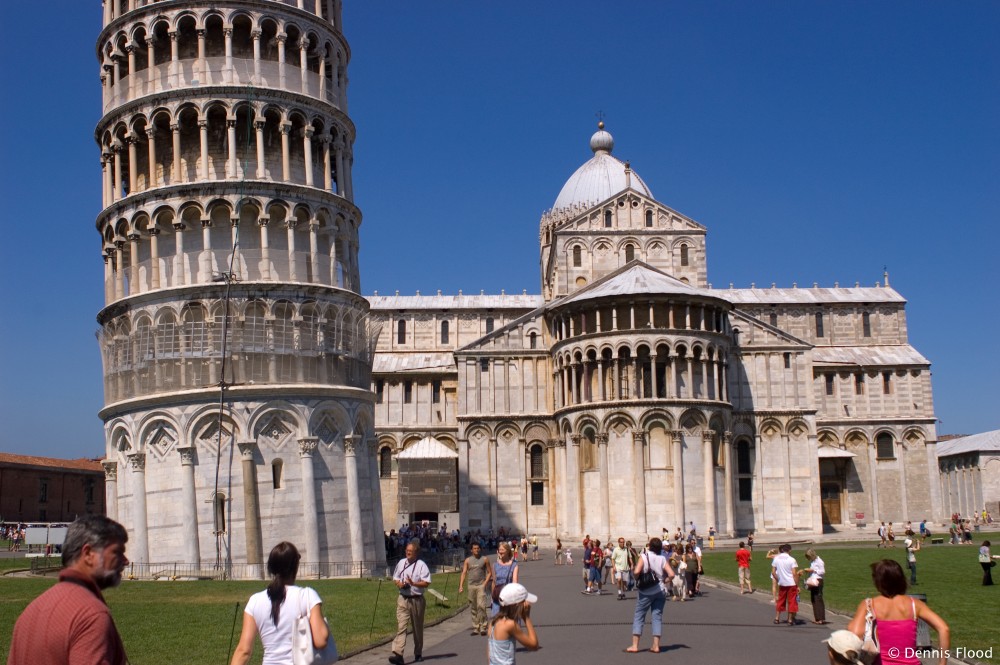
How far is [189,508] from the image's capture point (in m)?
38.3

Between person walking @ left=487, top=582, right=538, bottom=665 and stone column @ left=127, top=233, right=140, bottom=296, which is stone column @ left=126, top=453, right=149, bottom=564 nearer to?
stone column @ left=127, top=233, right=140, bottom=296

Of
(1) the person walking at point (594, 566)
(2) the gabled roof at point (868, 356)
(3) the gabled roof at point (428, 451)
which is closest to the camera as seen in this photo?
(1) the person walking at point (594, 566)

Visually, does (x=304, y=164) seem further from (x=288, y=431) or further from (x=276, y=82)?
(x=288, y=431)

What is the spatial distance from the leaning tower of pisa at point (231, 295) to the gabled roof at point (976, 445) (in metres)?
58.6

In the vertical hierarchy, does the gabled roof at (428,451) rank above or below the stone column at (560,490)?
above

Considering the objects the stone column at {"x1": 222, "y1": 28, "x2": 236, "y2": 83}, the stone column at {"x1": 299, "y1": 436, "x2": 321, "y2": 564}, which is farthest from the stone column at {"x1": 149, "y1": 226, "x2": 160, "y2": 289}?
the stone column at {"x1": 299, "y1": 436, "x2": 321, "y2": 564}

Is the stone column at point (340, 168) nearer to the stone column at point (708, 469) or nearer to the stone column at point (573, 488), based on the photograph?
the stone column at point (573, 488)

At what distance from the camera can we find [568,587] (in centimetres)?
3400

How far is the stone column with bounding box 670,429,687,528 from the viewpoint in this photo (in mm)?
58344

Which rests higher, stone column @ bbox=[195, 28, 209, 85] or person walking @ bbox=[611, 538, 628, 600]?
stone column @ bbox=[195, 28, 209, 85]

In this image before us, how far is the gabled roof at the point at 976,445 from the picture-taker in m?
82.9

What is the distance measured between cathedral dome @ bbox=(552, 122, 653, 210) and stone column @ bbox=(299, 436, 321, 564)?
4268 centimetres

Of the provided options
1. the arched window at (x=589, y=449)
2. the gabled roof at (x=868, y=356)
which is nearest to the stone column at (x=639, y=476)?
the arched window at (x=589, y=449)

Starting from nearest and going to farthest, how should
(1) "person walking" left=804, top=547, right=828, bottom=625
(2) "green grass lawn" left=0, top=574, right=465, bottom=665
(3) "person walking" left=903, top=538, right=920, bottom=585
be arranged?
(2) "green grass lawn" left=0, top=574, right=465, bottom=665 → (1) "person walking" left=804, top=547, right=828, bottom=625 → (3) "person walking" left=903, top=538, right=920, bottom=585
